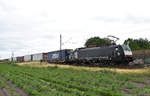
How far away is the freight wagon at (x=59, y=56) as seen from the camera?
4256cm

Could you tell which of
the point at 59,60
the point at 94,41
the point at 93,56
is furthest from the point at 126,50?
the point at 94,41

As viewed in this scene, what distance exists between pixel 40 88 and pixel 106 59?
59.5 ft

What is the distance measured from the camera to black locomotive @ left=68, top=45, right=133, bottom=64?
25.8m

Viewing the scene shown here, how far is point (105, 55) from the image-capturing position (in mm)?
28016

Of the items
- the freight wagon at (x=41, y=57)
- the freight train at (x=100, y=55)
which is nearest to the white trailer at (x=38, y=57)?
the freight wagon at (x=41, y=57)

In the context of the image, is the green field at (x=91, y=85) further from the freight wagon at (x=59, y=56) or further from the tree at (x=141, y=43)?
the tree at (x=141, y=43)

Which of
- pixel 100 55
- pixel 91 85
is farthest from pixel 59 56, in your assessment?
pixel 91 85

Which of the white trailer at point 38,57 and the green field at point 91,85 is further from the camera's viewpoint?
the white trailer at point 38,57

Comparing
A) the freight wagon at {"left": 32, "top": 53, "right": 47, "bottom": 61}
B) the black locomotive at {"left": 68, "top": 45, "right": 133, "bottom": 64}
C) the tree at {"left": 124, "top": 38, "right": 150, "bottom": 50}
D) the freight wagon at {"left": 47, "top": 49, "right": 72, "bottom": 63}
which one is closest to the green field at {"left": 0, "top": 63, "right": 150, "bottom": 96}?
the black locomotive at {"left": 68, "top": 45, "right": 133, "bottom": 64}

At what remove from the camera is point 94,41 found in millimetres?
85312

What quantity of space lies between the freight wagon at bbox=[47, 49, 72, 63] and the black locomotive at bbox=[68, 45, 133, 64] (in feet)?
22.4

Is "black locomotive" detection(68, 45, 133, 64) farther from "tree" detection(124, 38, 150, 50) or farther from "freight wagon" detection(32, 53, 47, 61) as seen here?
"tree" detection(124, 38, 150, 50)

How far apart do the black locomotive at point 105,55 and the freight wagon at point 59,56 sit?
22.4 feet

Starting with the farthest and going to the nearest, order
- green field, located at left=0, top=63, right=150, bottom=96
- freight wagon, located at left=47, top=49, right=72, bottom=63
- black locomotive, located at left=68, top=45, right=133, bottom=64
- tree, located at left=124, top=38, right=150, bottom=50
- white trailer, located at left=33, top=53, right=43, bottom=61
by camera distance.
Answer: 1. tree, located at left=124, top=38, right=150, bottom=50
2. white trailer, located at left=33, top=53, right=43, bottom=61
3. freight wagon, located at left=47, top=49, right=72, bottom=63
4. black locomotive, located at left=68, top=45, right=133, bottom=64
5. green field, located at left=0, top=63, right=150, bottom=96
